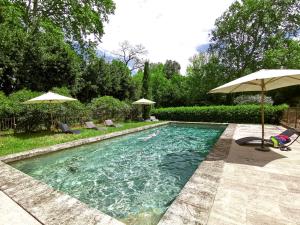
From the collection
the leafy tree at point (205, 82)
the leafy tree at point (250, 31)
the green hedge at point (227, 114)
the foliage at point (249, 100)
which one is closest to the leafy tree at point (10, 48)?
the green hedge at point (227, 114)

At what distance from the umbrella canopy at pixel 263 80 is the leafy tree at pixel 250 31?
18.8 metres

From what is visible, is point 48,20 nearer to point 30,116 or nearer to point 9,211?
point 30,116

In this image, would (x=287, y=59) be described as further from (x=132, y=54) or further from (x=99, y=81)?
(x=132, y=54)

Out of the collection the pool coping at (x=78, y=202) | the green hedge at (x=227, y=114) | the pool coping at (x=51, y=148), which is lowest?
the pool coping at (x=51, y=148)

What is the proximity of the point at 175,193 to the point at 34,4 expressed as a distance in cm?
2234

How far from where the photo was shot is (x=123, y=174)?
5.30 meters

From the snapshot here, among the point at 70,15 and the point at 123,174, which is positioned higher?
the point at 70,15

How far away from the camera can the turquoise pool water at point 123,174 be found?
3.64m

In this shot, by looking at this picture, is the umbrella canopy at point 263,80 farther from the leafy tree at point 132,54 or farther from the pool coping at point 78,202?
the leafy tree at point 132,54

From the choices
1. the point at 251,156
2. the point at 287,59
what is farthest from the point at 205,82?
the point at 251,156

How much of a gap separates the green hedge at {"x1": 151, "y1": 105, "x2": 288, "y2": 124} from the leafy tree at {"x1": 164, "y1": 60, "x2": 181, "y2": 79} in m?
29.0

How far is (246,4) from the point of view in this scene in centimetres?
2236

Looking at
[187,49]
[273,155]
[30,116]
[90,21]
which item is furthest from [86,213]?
[187,49]

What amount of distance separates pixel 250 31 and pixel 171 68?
2750cm
